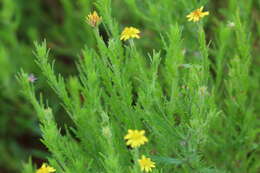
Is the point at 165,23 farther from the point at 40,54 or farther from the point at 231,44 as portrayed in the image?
the point at 40,54

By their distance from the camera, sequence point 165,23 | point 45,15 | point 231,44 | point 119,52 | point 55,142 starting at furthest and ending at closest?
point 45,15 → point 231,44 → point 165,23 → point 119,52 → point 55,142

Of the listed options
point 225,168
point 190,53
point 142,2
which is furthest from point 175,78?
point 142,2

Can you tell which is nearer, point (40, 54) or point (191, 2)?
point (40, 54)

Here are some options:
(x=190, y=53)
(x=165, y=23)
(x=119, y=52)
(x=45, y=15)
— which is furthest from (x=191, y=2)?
(x=45, y=15)

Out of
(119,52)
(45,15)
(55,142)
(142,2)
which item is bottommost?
(55,142)

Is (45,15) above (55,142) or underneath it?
above

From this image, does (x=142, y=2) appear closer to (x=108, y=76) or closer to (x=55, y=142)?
(x=108, y=76)

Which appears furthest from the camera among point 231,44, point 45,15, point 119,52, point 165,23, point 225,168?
point 45,15
